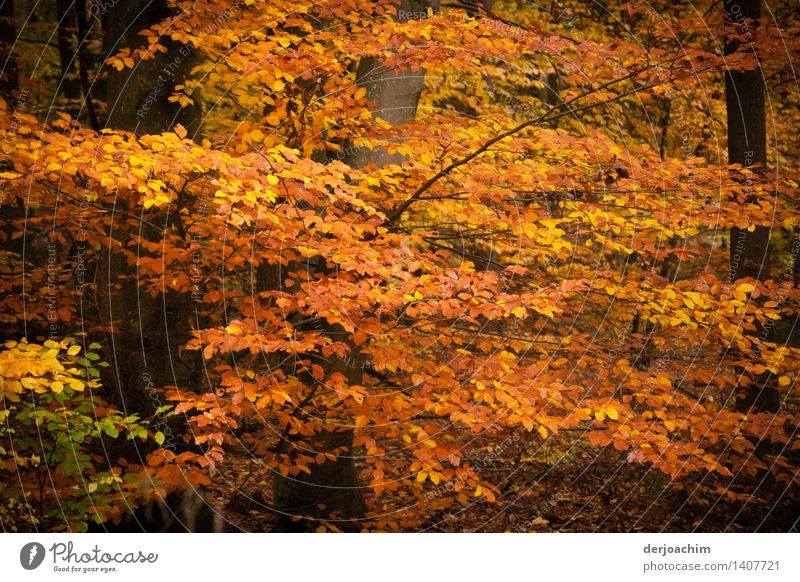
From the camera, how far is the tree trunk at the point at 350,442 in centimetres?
678

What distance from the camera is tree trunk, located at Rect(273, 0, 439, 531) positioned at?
6777mm

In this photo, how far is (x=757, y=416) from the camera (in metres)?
6.45

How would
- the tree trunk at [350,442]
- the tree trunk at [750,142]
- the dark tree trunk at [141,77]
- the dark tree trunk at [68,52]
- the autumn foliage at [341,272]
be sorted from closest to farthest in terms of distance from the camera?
the autumn foliage at [341,272] < the dark tree trunk at [141,77] < the tree trunk at [350,442] < the tree trunk at [750,142] < the dark tree trunk at [68,52]

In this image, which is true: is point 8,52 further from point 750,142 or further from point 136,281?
point 750,142

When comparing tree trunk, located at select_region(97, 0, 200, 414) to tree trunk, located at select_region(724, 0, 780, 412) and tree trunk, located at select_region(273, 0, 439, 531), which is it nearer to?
tree trunk, located at select_region(273, 0, 439, 531)

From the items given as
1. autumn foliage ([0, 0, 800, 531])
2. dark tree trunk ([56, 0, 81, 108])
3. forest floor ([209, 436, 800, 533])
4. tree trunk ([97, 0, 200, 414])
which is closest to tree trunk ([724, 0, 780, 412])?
autumn foliage ([0, 0, 800, 531])

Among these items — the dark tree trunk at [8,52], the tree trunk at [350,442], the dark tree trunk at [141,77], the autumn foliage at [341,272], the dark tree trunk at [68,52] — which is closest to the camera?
the autumn foliage at [341,272]

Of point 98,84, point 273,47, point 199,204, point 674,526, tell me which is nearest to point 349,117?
point 273,47

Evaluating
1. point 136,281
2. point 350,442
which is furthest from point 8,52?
point 350,442

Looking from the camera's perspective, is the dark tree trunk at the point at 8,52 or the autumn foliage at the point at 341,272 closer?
the autumn foliage at the point at 341,272

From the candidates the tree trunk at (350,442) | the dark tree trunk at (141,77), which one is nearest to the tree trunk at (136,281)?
the dark tree trunk at (141,77)

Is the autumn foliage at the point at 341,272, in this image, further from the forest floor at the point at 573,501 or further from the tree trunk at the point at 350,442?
the forest floor at the point at 573,501

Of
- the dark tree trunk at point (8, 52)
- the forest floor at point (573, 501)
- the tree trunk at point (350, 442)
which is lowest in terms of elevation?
the forest floor at point (573, 501)
